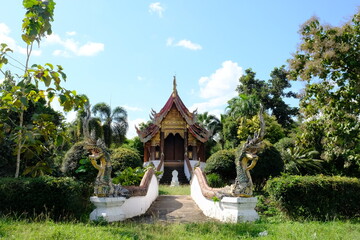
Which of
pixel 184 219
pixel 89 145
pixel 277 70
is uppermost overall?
pixel 277 70

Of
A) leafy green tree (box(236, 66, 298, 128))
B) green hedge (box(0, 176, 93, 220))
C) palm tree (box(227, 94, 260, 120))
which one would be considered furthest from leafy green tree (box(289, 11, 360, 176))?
leafy green tree (box(236, 66, 298, 128))

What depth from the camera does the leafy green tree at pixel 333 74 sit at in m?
9.04

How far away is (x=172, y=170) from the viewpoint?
2306 centimetres

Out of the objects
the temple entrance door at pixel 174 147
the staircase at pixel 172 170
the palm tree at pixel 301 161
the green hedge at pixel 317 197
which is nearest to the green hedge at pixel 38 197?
the green hedge at pixel 317 197

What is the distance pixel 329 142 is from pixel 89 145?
770cm

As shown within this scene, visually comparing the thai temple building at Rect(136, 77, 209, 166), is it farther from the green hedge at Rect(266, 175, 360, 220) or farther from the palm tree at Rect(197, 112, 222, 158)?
the green hedge at Rect(266, 175, 360, 220)

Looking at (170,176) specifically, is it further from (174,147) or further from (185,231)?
(185,231)

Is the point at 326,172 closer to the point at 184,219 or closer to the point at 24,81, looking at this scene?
the point at 184,219

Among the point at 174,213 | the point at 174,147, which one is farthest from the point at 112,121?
the point at 174,213

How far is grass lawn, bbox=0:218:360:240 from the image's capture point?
17.3ft

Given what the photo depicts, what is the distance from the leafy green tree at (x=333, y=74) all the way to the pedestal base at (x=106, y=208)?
643 cm

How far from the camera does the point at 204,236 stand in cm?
565

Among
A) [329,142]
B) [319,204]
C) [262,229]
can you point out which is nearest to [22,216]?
[262,229]

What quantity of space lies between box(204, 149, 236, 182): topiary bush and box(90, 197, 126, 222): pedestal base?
7906 millimetres
